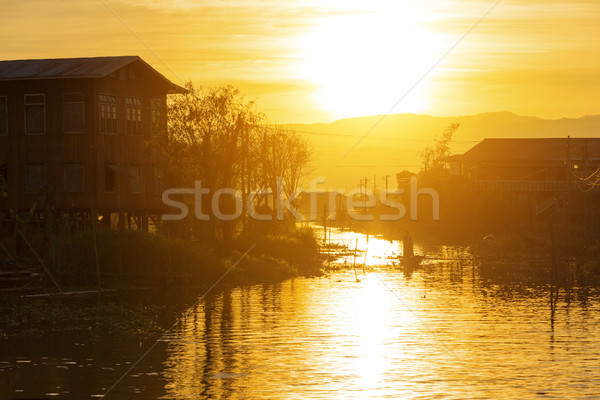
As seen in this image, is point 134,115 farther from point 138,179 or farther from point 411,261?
point 411,261

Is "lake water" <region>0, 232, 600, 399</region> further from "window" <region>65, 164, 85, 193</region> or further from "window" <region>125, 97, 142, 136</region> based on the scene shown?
"window" <region>125, 97, 142, 136</region>

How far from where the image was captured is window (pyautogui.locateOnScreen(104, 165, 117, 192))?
58781mm

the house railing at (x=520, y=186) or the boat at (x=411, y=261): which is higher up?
the house railing at (x=520, y=186)

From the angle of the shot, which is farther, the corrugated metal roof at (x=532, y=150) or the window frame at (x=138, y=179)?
the corrugated metal roof at (x=532, y=150)

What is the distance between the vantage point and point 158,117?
63.9m

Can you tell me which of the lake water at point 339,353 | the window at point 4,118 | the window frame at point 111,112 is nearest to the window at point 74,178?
the window frame at point 111,112

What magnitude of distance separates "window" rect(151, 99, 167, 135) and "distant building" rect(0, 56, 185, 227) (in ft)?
10.2

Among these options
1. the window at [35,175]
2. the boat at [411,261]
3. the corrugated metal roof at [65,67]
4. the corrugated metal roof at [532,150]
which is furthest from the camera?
the corrugated metal roof at [532,150]

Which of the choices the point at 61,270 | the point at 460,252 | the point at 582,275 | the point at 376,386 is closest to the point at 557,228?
the point at 460,252

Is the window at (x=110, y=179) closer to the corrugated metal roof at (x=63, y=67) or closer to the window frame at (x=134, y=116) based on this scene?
the window frame at (x=134, y=116)

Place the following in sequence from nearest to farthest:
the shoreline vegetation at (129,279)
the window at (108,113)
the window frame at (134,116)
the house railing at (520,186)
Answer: the shoreline vegetation at (129,279), the window at (108,113), the window frame at (134,116), the house railing at (520,186)

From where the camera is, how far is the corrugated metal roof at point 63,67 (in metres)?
57.3

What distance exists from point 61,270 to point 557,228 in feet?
205

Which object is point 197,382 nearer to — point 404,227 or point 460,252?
point 460,252
